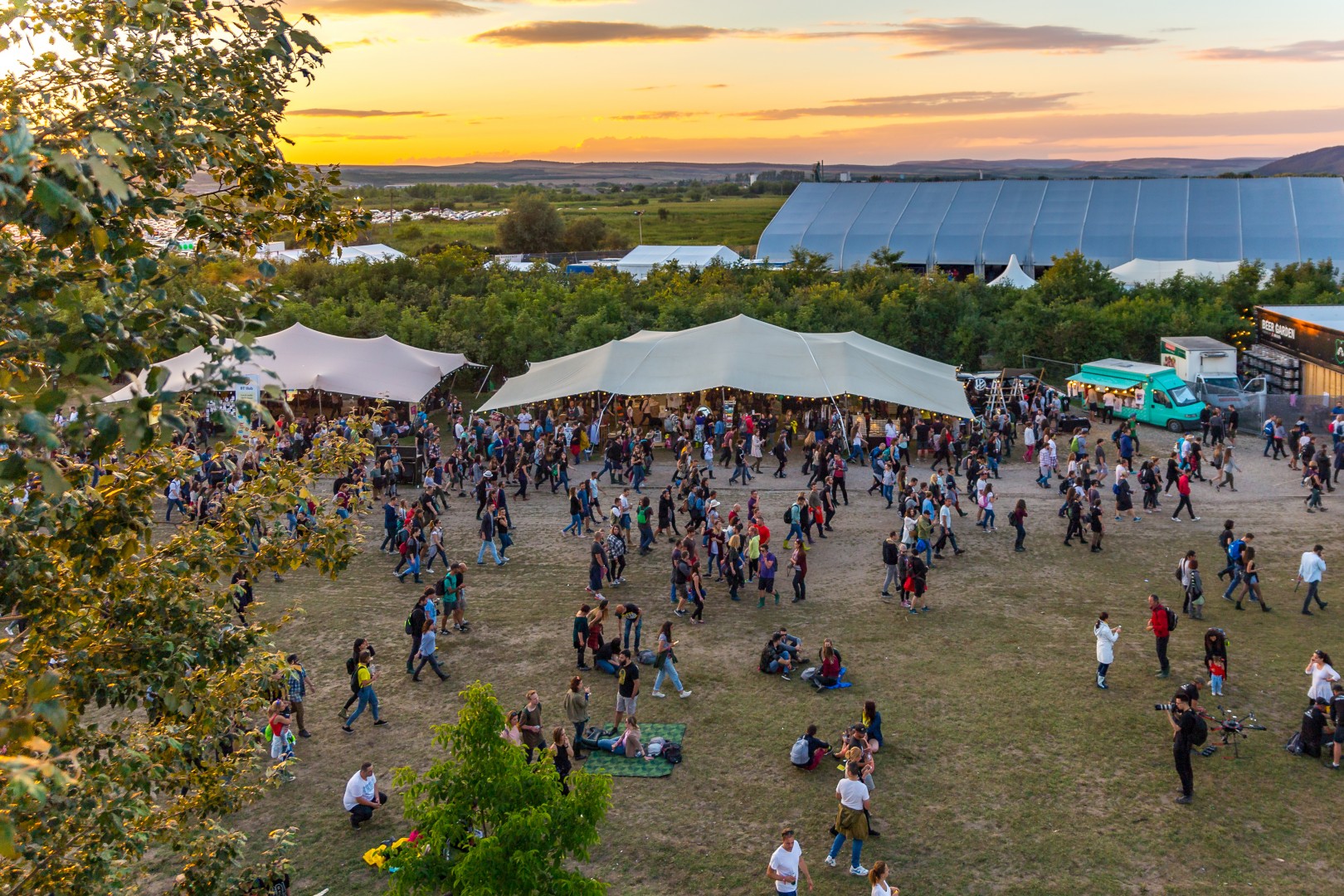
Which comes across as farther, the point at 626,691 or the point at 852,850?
the point at 626,691

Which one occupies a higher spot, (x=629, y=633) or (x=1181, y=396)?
(x=1181, y=396)

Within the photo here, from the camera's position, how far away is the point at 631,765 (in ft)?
40.6

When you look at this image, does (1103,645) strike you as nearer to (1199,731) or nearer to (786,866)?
(1199,731)

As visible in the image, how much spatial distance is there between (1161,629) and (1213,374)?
20.4 m

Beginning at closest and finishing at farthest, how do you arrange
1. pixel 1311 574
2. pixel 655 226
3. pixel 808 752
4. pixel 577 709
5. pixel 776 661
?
pixel 808 752
pixel 577 709
pixel 776 661
pixel 1311 574
pixel 655 226

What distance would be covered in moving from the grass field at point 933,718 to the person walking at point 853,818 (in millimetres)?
226

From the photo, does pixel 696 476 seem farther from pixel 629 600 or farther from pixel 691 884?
pixel 691 884

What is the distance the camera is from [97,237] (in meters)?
3.81

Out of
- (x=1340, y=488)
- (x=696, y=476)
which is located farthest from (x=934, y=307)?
(x=696, y=476)

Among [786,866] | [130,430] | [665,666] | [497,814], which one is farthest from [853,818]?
[130,430]

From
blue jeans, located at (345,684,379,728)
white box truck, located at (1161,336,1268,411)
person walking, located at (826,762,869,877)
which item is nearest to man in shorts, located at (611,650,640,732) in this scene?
blue jeans, located at (345,684,379,728)

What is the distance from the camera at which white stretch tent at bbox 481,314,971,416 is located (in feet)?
90.9

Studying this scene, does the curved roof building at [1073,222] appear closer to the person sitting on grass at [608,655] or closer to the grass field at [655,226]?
the grass field at [655,226]

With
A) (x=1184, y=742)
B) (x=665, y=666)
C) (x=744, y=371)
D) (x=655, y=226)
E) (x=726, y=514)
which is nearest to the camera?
(x=1184, y=742)
